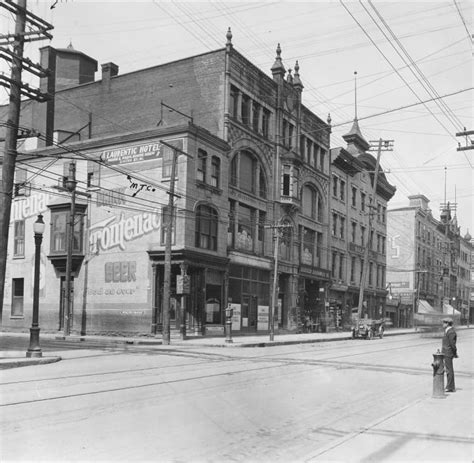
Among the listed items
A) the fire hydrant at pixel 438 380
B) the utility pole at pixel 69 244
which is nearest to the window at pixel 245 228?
the utility pole at pixel 69 244

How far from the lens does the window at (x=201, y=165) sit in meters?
31.4

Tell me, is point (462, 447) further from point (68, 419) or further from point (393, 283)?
point (393, 283)

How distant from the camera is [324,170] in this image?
47.1 meters

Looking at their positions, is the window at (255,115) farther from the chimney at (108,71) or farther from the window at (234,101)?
the chimney at (108,71)

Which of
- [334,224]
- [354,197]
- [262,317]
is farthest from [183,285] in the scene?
[354,197]

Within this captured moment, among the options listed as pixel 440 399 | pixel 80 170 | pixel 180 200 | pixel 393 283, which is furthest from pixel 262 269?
pixel 393 283

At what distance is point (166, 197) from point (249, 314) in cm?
956

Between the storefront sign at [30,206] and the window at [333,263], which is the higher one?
the storefront sign at [30,206]

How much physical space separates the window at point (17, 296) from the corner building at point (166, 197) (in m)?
0.08

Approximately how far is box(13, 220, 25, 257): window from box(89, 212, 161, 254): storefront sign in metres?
5.81

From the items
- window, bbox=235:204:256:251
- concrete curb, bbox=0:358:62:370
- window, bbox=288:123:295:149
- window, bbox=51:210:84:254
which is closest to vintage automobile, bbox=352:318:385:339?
window, bbox=235:204:256:251

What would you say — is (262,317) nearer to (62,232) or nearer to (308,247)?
(308,247)

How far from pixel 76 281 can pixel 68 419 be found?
26.1 metres

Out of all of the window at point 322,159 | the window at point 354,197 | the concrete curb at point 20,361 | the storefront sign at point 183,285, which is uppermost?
the window at point 322,159
